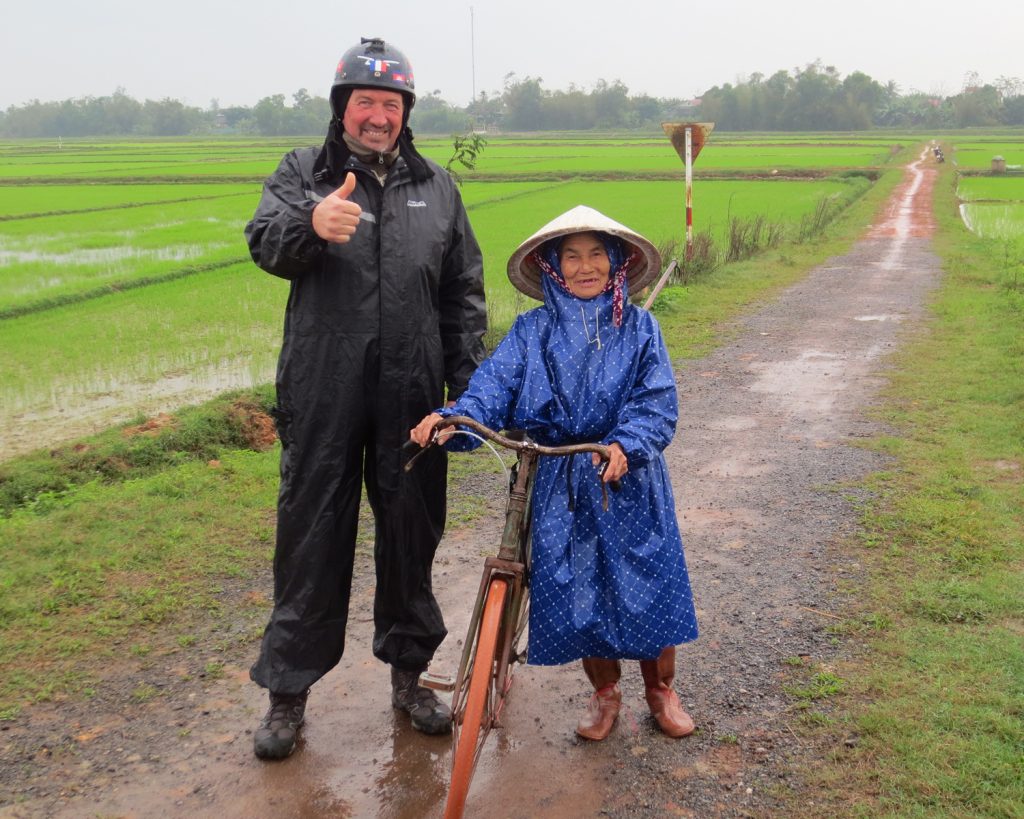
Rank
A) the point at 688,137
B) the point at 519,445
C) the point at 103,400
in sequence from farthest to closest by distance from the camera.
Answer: the point at 688,137 → the point at 103,400 → the point at 519,445

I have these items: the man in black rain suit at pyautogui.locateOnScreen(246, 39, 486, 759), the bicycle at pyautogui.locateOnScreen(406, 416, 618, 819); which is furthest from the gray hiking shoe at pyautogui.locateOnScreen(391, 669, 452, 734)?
the bicycle at pyautogui.locateOnScreen(406, 416, 618, 819)

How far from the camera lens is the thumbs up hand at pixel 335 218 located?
2650mm

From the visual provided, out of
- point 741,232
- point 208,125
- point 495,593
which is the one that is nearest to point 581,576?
point 495,593

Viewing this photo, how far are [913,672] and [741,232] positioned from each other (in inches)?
518

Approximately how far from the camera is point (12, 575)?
4109mm

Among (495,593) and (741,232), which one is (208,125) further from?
(495,593)

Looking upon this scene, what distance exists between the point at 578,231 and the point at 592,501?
2.60ft

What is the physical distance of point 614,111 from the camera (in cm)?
9612

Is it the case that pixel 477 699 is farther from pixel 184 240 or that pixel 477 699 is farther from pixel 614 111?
pixel 614 111

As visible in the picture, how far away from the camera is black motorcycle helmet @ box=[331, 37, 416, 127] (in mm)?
2846

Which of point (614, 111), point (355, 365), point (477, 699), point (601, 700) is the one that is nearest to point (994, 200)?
point (601, 700)

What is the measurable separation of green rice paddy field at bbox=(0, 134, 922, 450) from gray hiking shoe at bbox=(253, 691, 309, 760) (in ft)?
16.2

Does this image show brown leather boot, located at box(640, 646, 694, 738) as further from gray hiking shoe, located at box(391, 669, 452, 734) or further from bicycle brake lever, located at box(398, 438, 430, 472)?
bicycle brake lever, located at box(398, 438, 430, 472)

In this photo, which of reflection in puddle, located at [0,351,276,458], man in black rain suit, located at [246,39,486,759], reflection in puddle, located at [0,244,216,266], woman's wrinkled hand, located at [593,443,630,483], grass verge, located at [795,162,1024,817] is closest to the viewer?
woman's wrinkled hand, located at [593,443,630,483]
